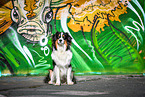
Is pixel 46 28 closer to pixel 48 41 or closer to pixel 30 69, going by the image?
pixel 48 41

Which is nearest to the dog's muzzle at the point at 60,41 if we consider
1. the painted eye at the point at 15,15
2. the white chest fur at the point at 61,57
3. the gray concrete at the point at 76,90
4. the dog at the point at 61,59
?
the dog at the point at 61,59

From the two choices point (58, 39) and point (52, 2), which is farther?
point (52, 2)

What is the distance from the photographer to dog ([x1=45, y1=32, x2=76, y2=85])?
5.10 meters

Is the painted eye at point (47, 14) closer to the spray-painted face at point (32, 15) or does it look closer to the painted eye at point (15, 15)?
the spray-painted face at point (32, 15)

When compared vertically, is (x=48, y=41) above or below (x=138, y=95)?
above

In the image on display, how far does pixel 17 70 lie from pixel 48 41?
A: 1.46 metres

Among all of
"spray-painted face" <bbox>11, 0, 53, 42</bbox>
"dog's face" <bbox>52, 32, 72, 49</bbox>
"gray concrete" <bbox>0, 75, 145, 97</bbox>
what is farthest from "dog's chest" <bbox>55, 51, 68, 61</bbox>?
"spray-painted face" <bbox>11, 0, 53, 42</bbox>

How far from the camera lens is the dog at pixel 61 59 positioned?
510 centimetres

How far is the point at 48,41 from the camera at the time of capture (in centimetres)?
756

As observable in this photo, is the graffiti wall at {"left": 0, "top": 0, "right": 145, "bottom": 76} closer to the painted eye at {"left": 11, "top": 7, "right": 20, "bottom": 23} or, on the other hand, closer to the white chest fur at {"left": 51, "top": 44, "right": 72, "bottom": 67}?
the painted eye at {"left": 11, "top": 7, "right": 20, "bottom": 23}

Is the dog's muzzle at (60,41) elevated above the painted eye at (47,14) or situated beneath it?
situated beneath

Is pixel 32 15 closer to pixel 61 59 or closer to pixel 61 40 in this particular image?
pixel 61 40

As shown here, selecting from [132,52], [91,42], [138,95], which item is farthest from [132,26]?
[138,95]

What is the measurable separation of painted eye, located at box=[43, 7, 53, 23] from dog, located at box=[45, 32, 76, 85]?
2.59 metres
